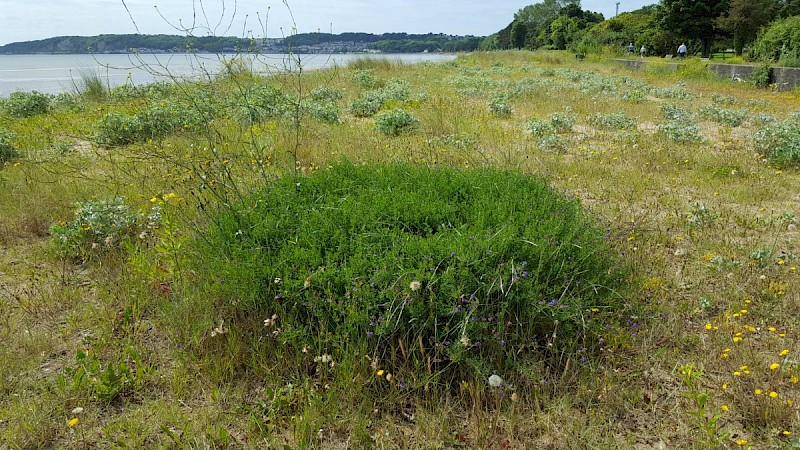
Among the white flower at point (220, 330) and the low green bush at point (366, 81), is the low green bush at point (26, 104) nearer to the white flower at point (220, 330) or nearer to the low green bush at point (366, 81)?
the low green bush at point (366, 81)

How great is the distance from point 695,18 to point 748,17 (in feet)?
20.9

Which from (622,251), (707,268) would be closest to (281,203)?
(622,251)

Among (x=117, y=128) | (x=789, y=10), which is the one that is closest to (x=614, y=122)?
(x=117, y=128)

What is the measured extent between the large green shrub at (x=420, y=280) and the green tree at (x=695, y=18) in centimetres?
3642

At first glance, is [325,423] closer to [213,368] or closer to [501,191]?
[213,368]

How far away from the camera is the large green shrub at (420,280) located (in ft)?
8.50

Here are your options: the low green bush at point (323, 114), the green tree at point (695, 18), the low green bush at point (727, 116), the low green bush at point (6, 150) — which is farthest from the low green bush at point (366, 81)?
the green tree at point (695, 18)

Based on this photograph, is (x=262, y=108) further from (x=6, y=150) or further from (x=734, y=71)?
(x=734, y=71)

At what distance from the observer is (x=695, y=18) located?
3300cm

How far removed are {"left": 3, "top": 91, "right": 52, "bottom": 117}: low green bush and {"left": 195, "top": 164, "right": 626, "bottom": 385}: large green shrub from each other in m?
11.0

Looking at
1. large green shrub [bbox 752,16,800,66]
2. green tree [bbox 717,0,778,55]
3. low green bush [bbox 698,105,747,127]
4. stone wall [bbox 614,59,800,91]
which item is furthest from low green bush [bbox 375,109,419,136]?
green tree [bbox 717,0,778,55]

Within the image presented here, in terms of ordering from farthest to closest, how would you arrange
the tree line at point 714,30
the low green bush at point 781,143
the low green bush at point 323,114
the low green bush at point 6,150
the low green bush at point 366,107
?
the tree line at point 714,30, the low green bush at point 366,107, the low green bush at point 323,114, the low green bush at point 6,150, the low green bush at point 781,143

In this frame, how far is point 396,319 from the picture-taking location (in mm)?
2625

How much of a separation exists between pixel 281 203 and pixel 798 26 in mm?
23364
